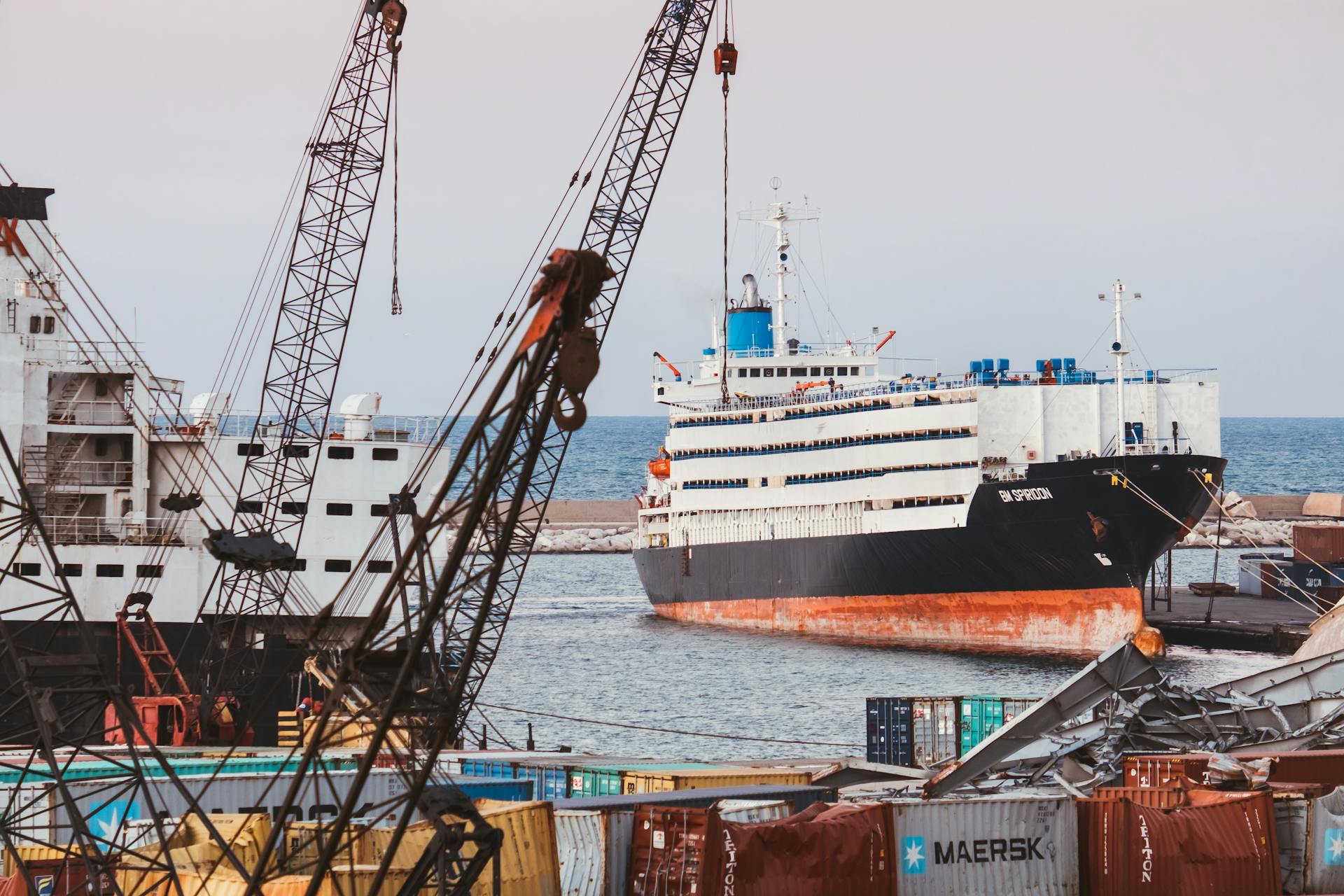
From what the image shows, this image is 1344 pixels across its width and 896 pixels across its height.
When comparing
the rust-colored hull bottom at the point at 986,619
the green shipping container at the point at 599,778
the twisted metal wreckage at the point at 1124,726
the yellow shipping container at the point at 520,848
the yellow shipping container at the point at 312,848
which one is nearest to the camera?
the yellow shipping container at the point at 520,848

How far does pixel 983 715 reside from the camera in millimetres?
41625

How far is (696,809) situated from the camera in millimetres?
24312

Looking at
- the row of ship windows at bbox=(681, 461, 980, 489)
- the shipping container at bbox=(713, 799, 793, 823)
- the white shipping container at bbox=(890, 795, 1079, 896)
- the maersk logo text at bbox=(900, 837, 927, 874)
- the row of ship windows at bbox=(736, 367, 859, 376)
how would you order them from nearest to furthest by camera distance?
the shipping container at bbox=(713, 799, 793, 823)
the maersk logo text at bbox=(900, 837, 927, 874)
the white shipping container at bbox=(890, 795, 1079, 896)
the row of ship windows at bbox=(681, 461, 980, 489)
the row of ship windows at bbox=(736, 367, 859, 376)

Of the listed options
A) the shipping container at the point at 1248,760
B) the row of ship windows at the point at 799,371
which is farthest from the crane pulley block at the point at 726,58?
the row of ship windows at the point at 799,371

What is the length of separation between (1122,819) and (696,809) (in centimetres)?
743

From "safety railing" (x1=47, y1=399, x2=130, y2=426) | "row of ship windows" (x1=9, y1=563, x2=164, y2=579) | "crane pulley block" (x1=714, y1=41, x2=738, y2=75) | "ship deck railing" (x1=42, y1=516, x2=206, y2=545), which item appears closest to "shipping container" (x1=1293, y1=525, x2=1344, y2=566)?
"crane pulley block" (x1=714, y1=41, x2=738, y2=75)

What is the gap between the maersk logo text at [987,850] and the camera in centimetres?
Result: 2591

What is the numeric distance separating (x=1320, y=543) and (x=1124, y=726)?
56.2 meters

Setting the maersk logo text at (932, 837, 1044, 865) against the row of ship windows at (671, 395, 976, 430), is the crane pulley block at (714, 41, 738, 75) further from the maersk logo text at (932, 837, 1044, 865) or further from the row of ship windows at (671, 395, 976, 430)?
the maersk logo text at (932, 837, 1044, 865)

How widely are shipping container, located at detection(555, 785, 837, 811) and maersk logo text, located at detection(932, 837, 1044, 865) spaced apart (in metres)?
2.51

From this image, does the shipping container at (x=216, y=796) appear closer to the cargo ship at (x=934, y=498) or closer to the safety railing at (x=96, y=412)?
the safety railing at (x=96, y=412)

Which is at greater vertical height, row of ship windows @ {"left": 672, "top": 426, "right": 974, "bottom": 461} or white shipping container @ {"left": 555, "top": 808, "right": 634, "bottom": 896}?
row of ship windows @ {"left": 672, "top": 426, "right": 974, "bottom": 461}

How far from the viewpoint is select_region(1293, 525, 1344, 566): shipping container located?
271 ft

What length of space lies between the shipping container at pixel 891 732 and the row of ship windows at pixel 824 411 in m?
35.2
